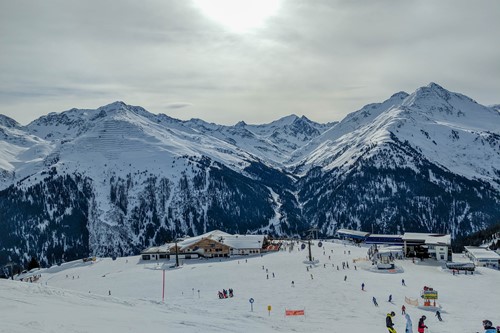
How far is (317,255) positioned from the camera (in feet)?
326

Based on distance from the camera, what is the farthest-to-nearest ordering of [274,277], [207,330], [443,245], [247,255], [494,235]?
1. [494,235]
2. [247,255]
3. [443,245]
4. [274,277]
5. [207,330]

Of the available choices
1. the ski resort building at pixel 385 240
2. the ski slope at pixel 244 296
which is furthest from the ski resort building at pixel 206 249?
the ski resort building at pixel 385 240

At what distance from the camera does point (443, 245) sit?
99.1 meters

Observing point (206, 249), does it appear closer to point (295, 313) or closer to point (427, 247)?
point (427, 247)

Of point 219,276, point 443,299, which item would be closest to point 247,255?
point 219,276

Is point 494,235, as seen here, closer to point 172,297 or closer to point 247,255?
point 247,255

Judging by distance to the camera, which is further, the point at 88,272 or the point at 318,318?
the point at 88,272

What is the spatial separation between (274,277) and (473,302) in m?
31.2

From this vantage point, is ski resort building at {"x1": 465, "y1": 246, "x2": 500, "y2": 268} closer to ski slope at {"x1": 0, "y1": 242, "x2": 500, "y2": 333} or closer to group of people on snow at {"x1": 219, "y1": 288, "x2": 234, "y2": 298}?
ski slope at {"x1": 0, "y1": 242, "x2": 500, "y2": 333}

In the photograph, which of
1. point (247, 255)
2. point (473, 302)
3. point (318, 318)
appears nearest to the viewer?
point (318, 318)

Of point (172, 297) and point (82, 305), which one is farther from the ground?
point (82, 305)

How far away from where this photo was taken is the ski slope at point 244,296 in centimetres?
3139

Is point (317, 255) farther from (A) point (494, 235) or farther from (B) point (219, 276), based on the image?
(A) point (494, 235)

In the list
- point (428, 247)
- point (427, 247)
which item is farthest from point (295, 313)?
point (428, 247)
